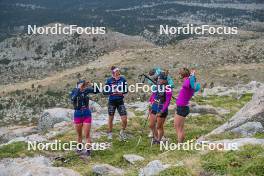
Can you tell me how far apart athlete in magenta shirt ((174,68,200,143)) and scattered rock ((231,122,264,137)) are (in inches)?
67.3

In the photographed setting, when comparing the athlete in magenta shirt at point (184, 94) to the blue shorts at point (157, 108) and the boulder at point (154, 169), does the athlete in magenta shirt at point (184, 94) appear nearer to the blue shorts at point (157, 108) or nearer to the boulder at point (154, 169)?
the blue shorts at point (157, 108)

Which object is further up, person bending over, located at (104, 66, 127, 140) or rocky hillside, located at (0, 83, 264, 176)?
person bending over, located at (104, 66, 127, 140)

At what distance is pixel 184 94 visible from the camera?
54.9 ft

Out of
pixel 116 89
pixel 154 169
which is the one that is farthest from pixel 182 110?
pixel 154 169

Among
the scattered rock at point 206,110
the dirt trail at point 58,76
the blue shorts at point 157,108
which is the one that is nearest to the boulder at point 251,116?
the blue shorts at point 157,108

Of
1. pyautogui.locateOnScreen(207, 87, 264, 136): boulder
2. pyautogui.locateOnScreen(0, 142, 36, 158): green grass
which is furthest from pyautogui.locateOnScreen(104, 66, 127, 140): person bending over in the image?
pyautogui.locateOnScreen(207, 87, 264, 136): boulder

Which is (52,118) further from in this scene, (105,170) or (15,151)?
(105,170)

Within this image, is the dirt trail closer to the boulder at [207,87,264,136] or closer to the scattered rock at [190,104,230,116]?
the scattered rock at [190,104,230,116]

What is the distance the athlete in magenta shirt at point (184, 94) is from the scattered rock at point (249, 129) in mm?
1710

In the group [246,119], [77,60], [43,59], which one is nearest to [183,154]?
[246,119]

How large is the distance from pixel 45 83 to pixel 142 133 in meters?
43.1

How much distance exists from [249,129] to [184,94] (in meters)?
2.27

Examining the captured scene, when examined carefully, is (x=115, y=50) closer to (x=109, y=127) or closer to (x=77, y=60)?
(x=77, y=60)

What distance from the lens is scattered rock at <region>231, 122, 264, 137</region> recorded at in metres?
16.5
